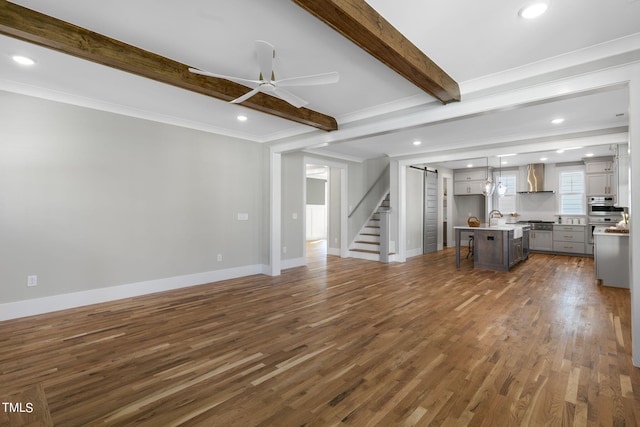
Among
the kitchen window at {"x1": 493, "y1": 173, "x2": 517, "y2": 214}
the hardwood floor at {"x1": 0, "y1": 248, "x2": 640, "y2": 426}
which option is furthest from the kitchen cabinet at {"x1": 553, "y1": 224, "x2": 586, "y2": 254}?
the hardwood floor at {"x1": 0, "y1": 248, "x2": 640, "y2": 426}

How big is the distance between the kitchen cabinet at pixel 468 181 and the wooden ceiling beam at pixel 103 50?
28.0 feet

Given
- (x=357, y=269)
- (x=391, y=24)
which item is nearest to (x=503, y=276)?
(x=357, y=269)

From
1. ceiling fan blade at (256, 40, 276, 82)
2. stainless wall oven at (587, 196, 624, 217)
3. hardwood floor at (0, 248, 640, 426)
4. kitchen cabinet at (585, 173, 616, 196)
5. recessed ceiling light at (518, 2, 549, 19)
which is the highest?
recessed ceiling light at (518, 2, 549, 19)

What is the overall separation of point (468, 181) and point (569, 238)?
3.18 meters

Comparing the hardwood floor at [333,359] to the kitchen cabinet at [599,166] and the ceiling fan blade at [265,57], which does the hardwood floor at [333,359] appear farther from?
the kitchen cabinet at [599,166]

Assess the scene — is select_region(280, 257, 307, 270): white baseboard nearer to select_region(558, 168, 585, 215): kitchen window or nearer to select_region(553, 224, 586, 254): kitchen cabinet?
select_region(553, 224, 586, 254): kitchen cabinet

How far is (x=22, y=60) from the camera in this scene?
298 cm

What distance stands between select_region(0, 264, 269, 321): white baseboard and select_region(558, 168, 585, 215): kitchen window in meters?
8.97

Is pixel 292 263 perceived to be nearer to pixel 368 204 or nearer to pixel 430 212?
pixel 368 204

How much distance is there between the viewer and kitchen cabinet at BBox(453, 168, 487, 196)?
990 cm

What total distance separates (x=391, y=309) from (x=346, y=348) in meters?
1.28

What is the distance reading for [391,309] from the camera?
387cm

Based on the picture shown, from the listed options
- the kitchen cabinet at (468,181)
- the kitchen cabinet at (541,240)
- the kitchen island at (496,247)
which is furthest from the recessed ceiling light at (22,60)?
the kitchen cabinet at (541,240)

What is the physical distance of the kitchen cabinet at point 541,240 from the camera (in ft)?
27.9
